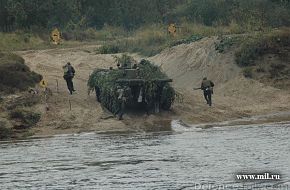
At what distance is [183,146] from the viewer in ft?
79.5

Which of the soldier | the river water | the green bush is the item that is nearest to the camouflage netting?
the soldier

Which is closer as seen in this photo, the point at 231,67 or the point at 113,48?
the point at 231,67

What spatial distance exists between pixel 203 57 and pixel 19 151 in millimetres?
18015

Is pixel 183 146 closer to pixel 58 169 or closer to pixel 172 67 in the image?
pixel 58 169

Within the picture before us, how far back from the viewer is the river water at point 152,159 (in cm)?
1812

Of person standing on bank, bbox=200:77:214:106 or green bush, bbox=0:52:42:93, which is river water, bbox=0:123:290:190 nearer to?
person standing on bank, bbox=200:77:214:106

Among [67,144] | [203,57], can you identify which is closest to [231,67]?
[203,57]

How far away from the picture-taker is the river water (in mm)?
18125

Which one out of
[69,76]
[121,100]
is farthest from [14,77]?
[121,100]

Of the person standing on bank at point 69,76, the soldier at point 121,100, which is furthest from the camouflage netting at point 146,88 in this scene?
the person standing on bank at point 69,76

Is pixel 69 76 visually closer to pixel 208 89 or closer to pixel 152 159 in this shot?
pixel 208 89

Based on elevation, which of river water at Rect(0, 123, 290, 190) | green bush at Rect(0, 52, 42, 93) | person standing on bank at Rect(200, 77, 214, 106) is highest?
green bush at Rect(0, 52, 42, 93)

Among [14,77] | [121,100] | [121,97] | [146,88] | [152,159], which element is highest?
[14,77]

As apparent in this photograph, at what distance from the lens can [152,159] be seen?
21734mm
